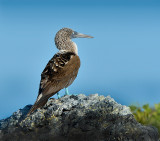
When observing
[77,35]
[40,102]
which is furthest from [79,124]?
[77,35]

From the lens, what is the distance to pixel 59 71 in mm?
9461

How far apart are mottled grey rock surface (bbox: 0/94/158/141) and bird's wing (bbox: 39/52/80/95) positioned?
577mm

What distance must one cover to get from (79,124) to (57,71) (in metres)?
1.97

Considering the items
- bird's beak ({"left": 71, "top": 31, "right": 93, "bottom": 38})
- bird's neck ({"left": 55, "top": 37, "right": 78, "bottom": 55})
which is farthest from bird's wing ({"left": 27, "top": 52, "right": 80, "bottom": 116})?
bird's beak ({"left": 71, "top": 31, "right": 93, "bottom": 38})

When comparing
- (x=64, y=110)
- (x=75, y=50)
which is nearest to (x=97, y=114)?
(x=64, y=110)

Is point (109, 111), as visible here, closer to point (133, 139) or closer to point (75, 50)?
point (133, 139)

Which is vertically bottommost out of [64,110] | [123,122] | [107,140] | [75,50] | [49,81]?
[107,140]

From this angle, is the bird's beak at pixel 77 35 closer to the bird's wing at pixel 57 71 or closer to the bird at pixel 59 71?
the bird at pixel 59 71

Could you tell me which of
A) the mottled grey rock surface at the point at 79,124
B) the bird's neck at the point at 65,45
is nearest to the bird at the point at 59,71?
the bird's neck at the point at 65,45

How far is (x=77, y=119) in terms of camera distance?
8562 millimetres

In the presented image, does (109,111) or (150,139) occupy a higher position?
(109,111)

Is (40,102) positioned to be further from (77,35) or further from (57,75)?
(77,35)

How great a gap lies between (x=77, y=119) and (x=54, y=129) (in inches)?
28.3

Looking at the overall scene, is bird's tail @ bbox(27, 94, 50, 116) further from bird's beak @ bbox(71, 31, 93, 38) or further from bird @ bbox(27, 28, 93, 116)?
bird's beak @ bbox(71, 31, 93, 38)
